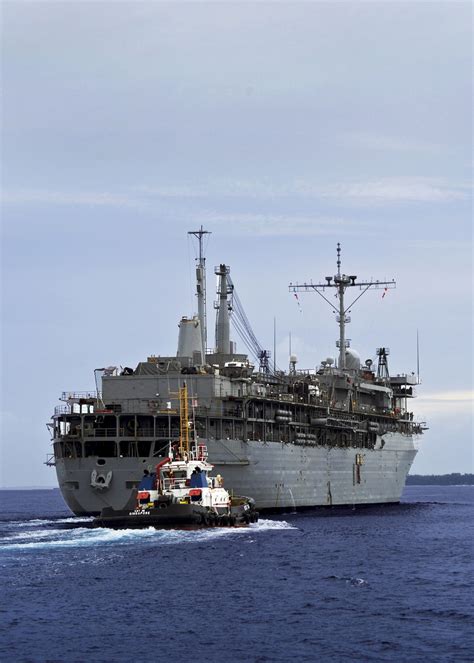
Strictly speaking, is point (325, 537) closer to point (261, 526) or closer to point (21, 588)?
point (261, 526)

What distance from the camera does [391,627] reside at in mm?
36062

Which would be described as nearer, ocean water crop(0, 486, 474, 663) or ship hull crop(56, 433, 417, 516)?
ocean water crop(0, 486, 474, 663)

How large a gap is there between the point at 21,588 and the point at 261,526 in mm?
25740

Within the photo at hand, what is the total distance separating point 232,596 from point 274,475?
1456 inches

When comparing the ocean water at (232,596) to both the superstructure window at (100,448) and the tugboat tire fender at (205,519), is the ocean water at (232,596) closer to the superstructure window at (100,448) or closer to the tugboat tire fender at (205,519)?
the tugboat tire fender at (205,519)

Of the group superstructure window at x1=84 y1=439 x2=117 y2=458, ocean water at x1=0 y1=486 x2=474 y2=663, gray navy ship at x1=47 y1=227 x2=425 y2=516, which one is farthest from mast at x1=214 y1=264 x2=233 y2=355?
ocean water at x1=0 y1=486 x2=474 y2=663

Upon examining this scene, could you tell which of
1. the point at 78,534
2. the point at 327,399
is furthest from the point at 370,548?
the point at 327,399

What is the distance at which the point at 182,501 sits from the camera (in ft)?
204

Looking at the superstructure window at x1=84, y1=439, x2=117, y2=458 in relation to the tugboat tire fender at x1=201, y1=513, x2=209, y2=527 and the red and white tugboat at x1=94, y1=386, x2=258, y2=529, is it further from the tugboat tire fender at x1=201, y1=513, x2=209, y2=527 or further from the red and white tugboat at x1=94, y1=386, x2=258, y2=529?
the tugboat tire fender at x1=201, y1=513, x2=209, y2=527

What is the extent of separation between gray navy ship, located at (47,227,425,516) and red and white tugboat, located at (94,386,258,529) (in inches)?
91.4

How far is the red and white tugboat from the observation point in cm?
6028

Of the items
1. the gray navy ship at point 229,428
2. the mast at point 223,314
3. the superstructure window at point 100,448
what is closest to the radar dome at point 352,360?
the gray navy ship at point 229,428

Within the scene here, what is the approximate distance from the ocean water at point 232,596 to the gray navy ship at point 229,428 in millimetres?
7882

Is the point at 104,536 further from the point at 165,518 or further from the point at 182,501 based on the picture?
the point at 182,501
